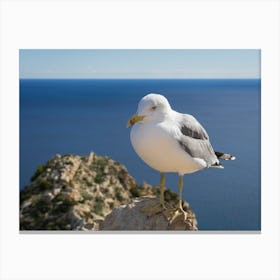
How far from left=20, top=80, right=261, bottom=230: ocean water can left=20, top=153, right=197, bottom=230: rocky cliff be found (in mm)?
243

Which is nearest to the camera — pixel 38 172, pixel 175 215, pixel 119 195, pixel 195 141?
pixel 195 141

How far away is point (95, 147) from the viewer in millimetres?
6789

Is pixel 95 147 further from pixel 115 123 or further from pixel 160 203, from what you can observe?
pixel 160 203

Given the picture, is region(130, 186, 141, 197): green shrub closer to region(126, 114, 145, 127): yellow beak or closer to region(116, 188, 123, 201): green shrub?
region(116, 188, 123, 201): green shrub

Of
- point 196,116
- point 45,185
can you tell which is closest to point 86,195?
point 45,185

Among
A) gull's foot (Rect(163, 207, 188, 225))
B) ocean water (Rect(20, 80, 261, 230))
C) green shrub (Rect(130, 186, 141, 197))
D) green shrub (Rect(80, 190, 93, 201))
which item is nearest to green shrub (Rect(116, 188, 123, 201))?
green shrub (Rect(130, 186, 141, 197))

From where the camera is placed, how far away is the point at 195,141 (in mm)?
5383

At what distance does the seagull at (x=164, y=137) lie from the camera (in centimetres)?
514

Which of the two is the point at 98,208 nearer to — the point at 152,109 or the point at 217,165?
the point at 217,165

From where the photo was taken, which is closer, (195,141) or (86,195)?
(195,141)

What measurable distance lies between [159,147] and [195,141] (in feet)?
1.44

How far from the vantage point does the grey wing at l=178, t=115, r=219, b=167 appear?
5.26 m

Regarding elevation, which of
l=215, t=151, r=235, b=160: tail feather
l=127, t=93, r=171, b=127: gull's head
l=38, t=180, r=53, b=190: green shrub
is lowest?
l=38, t=180, r=53, b=190: green shrub

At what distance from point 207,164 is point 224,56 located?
1.36 m
